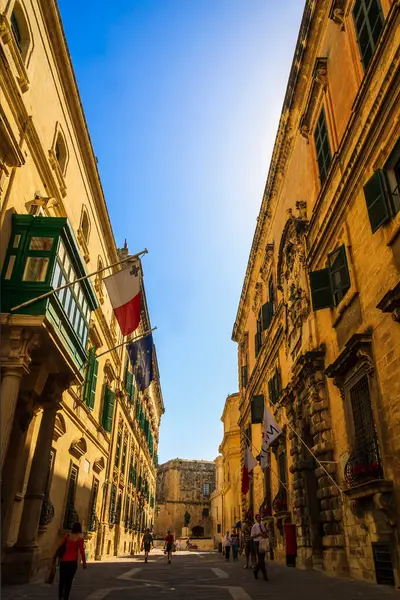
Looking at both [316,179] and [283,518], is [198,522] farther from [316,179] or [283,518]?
[316,179]

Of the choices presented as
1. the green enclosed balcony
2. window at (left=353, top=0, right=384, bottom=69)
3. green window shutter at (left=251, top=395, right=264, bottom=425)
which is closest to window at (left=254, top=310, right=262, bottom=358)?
green window shutter at (left=251, top=395, right=264, bottom=425)

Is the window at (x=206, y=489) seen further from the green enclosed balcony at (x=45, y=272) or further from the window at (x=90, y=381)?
the green enclosed balcony at (x=45, y=272)

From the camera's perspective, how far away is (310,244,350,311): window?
1178cm

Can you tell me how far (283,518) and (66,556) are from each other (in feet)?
37.9

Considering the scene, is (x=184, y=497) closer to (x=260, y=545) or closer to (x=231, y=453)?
(x=231, y=453)

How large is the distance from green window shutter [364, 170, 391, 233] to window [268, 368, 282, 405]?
1080cm

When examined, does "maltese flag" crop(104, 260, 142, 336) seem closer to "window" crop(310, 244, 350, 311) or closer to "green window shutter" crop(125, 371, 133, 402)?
"window" crop(310, 244, 350, 311)

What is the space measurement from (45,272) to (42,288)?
42 cm

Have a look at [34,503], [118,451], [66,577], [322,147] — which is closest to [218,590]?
[66,577]

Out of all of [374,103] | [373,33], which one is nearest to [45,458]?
[374,103]

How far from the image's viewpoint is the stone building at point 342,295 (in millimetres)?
9023

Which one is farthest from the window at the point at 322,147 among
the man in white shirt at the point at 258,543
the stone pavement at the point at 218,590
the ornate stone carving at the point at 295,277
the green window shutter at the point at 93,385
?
the green window shutter at the point at 93,385

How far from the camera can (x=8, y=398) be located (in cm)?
910

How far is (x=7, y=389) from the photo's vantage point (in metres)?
9.10
